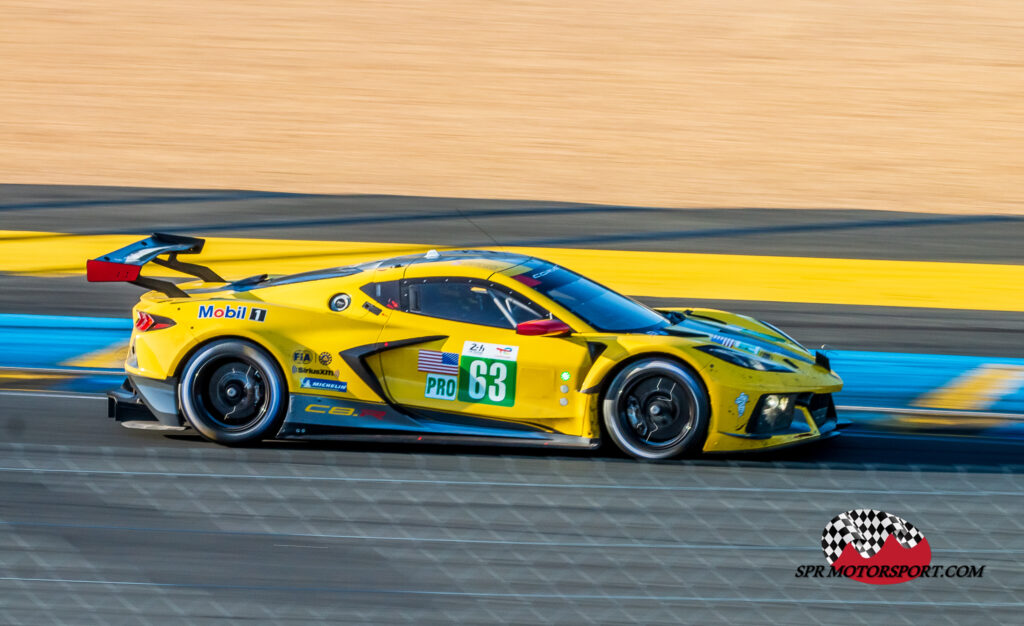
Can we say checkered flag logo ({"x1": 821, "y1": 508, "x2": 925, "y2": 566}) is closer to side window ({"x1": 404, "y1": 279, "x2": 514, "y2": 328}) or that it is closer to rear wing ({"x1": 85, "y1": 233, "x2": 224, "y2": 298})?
side window ({"x1": 404, "y1": 279, "x2": 514, "y2": 328})

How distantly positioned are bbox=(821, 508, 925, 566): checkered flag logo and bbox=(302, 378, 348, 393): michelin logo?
9.16 ft

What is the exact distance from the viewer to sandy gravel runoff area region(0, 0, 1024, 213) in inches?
655

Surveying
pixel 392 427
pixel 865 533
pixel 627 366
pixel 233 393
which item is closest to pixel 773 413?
pixel 627 366

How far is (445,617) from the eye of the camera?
5508mm

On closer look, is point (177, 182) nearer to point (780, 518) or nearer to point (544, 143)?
point (544, 143)

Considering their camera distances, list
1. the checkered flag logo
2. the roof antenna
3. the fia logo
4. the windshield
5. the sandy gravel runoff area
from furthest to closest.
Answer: the sandy gravel runoff area, the roof antenna, the windshield, the fia logo, the checkered flag logo

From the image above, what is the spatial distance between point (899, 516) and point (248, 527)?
332 centimetres

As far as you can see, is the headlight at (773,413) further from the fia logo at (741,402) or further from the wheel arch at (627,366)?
the wheel arch at (627,366)

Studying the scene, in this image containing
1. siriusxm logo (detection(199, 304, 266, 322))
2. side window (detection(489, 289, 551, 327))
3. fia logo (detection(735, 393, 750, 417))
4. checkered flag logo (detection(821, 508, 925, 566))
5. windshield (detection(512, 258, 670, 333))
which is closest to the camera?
checkered flag logo (detection(821, 508, 925, 566))

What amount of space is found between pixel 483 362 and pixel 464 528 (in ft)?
3.65

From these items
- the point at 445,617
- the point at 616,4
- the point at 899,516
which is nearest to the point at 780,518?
the point at 899,516

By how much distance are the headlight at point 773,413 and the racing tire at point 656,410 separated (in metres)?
0.28

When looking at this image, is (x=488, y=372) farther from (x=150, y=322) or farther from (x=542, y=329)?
(x=150, y=322)

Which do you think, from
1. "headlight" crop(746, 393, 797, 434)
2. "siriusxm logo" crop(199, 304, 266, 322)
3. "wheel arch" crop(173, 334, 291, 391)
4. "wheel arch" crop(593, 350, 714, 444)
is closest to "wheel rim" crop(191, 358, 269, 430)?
"wheel arch" crop(173, 334, 291, 391)
